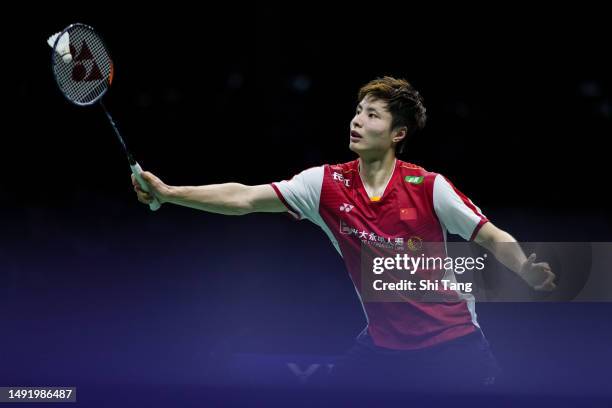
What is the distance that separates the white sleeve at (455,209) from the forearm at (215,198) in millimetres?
735

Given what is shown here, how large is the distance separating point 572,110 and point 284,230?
2378 millimetres

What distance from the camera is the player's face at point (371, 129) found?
146 inches

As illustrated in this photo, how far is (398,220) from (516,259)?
1.53 feet

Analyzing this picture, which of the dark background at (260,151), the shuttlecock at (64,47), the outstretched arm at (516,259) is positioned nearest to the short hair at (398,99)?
the outstretched arm at (516,259)

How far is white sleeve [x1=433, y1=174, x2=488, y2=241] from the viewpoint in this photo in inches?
141

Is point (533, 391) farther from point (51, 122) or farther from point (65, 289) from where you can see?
point (51, 122)

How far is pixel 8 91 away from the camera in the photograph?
6703 mm

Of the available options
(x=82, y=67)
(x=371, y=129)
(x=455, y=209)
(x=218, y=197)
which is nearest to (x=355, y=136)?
(x=371, y=129)

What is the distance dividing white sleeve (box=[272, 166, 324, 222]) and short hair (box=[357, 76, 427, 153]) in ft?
1.20

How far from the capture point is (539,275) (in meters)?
3.34

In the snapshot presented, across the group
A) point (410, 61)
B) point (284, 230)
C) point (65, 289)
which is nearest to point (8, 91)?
point (65, 289)

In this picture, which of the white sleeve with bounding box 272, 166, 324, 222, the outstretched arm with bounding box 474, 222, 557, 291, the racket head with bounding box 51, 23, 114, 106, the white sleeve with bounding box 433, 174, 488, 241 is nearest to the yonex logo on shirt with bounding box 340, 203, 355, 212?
the white sleeve with bounding box 272, 166, 324, 222

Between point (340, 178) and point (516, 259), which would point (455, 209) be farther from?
point (340, 178)

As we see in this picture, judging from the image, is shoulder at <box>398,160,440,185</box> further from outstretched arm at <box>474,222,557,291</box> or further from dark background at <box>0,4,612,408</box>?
dark background at <box>0,4,612,408</box>
